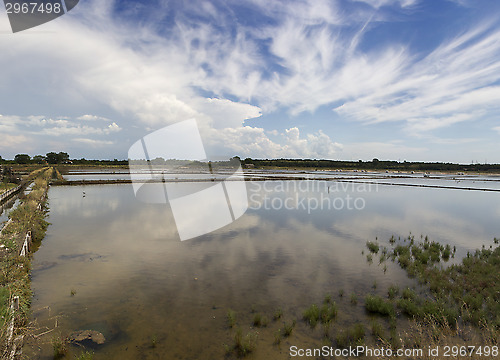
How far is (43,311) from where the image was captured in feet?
26.1

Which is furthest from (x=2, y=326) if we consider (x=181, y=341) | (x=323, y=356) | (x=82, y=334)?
(x=323, y=356)

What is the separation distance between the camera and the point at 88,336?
694cm

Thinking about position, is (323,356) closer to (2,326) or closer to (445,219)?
(2,326)

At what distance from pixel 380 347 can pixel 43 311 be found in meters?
10.3

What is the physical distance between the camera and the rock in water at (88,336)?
6.79 m

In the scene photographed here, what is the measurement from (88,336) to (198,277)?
177 inches

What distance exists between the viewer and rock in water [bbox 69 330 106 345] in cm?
679

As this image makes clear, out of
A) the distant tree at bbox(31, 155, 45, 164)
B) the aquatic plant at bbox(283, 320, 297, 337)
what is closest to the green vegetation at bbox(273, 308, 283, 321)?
the aquatic plant at bbox(283, 320, 297, 337)

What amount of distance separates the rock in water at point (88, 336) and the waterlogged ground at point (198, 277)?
0.17 meters

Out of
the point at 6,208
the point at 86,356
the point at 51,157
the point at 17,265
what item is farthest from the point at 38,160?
the point at 86,356

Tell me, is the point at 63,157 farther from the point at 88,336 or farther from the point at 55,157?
the point at 88,336

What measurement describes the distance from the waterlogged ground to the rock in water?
17 cm

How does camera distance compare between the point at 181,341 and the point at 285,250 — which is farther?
the point at 285,250

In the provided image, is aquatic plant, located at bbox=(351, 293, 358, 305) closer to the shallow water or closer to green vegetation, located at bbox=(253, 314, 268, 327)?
green vegetation, located at bbox=(253, 314, 268, 327)
